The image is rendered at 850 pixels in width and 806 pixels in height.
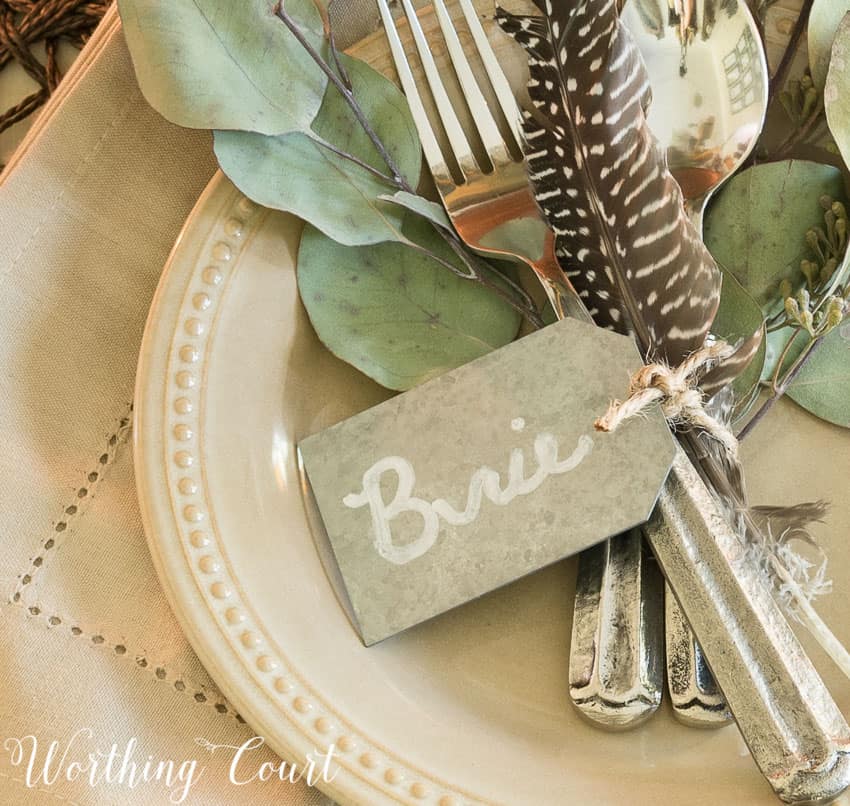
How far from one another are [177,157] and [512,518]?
34 cm

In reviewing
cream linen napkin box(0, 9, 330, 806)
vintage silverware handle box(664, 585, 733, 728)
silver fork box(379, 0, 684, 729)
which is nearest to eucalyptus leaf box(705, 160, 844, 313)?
silver fork box(379, 0, 684, 729)

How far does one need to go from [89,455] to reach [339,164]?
26 centimetres

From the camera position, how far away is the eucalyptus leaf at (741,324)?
1.75 feet

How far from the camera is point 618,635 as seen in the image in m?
0.51

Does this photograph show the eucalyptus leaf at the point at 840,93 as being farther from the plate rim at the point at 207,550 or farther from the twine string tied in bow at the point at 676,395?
the plate rim at the point at 207,550

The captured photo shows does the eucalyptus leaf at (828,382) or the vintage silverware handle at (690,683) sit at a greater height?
the eucalyptus leaf at (828,382)

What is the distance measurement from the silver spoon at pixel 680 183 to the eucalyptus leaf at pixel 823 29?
47mm

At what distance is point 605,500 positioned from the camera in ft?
1.66

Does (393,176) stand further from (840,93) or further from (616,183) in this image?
(840,93)

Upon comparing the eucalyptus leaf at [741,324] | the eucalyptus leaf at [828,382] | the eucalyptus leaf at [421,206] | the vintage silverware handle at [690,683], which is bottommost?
the vintage silverware handle at [690,683]

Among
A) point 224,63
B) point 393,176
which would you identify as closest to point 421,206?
point 393,176

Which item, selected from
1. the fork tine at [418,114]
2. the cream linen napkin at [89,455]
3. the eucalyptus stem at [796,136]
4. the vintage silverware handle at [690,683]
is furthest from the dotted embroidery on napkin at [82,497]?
the eucalyptus stem at [796,136]

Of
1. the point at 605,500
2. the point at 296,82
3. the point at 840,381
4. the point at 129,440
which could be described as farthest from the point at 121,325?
the point at 840,381

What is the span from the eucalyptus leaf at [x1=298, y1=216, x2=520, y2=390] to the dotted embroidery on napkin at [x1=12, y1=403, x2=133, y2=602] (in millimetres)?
160
